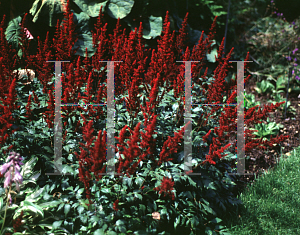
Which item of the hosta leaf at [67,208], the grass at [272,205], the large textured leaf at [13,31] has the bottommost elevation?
the grass at [272,205]

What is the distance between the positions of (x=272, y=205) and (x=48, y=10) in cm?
487

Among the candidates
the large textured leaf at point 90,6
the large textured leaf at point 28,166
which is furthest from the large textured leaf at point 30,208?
the large textured leaf at point 90,6

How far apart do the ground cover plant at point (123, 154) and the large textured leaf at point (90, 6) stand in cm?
223

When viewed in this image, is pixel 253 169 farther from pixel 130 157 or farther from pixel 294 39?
pixel 294 39

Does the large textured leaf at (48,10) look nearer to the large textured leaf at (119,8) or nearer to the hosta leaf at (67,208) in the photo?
the large textured leaf at (119,8)

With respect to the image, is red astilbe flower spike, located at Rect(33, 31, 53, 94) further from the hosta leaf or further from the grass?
the grass

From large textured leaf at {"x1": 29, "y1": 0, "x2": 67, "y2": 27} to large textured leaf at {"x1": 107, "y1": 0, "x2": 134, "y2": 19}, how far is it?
0.88 metres

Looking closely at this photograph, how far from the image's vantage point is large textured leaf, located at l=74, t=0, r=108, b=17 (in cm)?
Answer: 538

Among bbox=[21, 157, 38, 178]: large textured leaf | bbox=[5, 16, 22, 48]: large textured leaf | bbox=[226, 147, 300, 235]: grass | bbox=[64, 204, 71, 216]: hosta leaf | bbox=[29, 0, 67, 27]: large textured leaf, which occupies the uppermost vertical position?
bbox=[29, 0, 67, 27]: large textured leaf

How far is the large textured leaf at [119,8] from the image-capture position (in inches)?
215

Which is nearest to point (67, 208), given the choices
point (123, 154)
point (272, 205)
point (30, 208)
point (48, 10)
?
point (30, 208)

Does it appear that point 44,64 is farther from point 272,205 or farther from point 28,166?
point 272,205

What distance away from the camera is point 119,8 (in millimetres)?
5508

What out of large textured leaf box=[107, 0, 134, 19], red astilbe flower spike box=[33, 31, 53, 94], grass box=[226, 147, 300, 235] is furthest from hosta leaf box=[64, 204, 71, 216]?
large textured leaf box=[107, 0, 134, 19]
